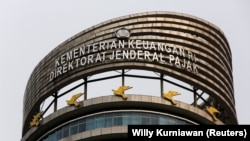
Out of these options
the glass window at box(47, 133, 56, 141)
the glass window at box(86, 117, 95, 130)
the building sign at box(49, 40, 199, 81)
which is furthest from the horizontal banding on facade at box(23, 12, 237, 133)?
the glass window at box(86, 117, 95, 130)

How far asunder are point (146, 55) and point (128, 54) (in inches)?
98.6

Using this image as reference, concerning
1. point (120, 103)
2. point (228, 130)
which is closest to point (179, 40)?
point (120, 103)

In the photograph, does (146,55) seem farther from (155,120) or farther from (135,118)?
(155,120)

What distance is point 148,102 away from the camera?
135 meters

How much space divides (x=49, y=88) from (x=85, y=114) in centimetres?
832

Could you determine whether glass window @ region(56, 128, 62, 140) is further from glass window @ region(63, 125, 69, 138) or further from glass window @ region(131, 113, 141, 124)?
glass window @ region(131, 113, 141, 124)

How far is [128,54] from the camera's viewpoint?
138750mm

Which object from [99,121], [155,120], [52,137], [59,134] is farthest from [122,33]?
[52,137]

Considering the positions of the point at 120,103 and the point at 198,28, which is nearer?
the point at 120,103

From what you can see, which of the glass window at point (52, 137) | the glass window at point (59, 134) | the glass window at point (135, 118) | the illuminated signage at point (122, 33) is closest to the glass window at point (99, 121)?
the glass window at point (135, 118)

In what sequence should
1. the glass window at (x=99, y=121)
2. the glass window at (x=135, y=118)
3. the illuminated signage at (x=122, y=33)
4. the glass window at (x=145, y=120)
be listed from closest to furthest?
the glass window at (x=145, y=120) < the glass window at (x=99, y=121) < the glass window at (x=135, y=118) < the illuminated signage at (x=122, y=33)

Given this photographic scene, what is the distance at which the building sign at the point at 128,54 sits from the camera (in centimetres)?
13875

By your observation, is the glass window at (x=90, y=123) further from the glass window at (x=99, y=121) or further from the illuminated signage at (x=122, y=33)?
the illuminated signage at (x=122, y=33)

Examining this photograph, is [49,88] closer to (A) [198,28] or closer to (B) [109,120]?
(B) [109,120]
